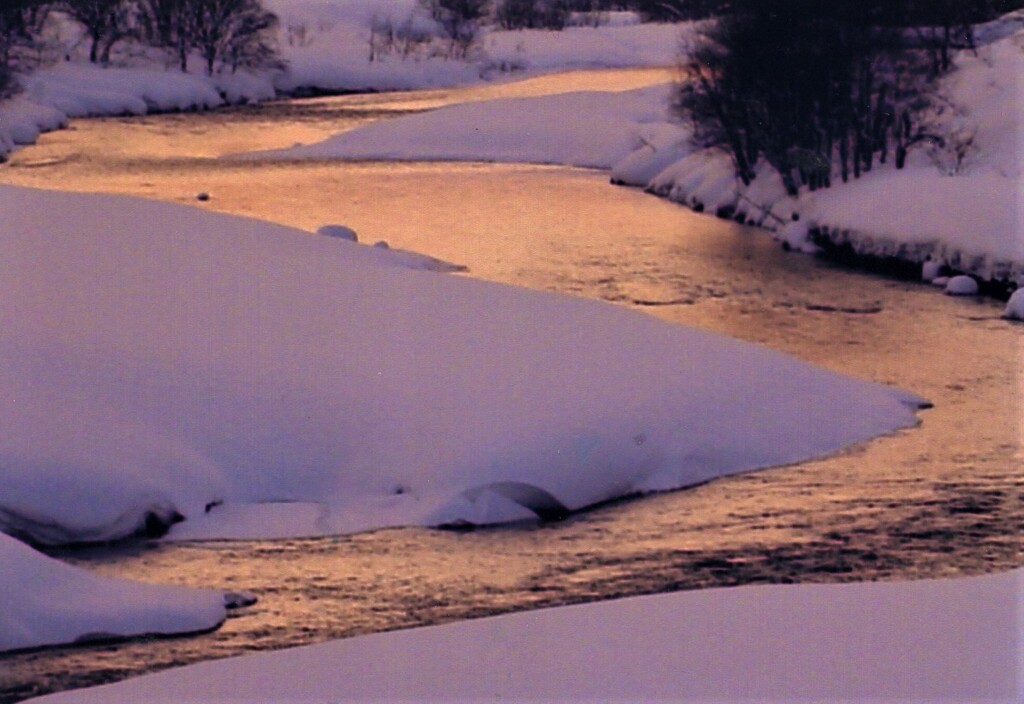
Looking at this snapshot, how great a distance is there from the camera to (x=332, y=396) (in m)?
13.3

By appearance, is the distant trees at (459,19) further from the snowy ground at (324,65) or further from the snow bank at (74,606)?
the snow bank at (74,606)

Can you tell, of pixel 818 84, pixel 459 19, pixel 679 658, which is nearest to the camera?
pixel 679 658

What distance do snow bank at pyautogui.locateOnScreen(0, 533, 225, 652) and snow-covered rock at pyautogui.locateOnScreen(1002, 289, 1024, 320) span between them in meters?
11.9

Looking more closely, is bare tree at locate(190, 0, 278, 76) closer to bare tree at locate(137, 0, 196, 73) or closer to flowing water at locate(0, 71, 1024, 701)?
bare tree at locate(137, 0, 196, 73)

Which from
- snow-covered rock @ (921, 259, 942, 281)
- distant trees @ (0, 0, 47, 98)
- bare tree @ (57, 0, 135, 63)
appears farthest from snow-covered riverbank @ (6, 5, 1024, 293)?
bare tree @ (57, 0, 135, 63)

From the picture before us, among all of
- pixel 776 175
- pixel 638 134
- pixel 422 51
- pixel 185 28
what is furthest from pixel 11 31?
pixel 422 51

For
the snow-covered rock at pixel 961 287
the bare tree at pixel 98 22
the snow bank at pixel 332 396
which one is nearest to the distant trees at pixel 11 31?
the bare tree at pixel 98 22

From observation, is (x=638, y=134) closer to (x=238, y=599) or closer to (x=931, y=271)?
(x=931, y=271)

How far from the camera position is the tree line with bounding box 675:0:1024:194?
92.2 feet

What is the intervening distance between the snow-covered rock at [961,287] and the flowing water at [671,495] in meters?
0.25

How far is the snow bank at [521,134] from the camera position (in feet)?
121

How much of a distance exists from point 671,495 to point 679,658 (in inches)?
198

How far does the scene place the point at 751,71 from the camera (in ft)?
96.4

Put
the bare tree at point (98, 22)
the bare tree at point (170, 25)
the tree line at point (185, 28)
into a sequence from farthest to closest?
the bare tree at point (170, 25), the tree line at point (185, 28), the bare tree at point (98, 22)
